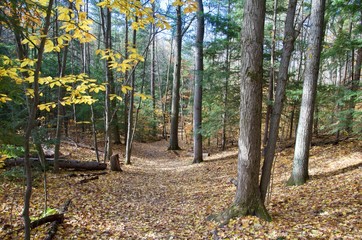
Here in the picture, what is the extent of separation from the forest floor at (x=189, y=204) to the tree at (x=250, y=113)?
26 cm

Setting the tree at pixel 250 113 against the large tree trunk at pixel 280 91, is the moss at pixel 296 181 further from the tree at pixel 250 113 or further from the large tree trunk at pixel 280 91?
the tree at pixel 250 113

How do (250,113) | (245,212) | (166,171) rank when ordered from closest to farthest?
(250,113) < (245,212) < (166,171)

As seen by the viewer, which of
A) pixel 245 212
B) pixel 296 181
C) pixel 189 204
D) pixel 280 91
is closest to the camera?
pixel 245 212

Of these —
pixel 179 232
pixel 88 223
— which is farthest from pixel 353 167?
pixel 88 223

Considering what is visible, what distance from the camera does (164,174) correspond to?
9.72 meters

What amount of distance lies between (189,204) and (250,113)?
3.06 m

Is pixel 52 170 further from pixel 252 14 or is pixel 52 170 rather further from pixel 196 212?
pixel 252 14

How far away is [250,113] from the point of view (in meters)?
3.96

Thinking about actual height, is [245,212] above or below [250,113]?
below

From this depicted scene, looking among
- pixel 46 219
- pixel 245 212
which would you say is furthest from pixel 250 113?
pixel 46 219

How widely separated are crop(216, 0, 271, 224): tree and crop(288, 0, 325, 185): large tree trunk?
2.75 meters

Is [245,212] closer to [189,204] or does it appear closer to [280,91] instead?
[189,204]

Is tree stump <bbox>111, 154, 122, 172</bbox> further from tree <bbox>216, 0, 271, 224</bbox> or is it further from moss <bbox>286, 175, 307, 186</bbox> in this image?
moss <bbox>286, 175, 307, 186</bbox>

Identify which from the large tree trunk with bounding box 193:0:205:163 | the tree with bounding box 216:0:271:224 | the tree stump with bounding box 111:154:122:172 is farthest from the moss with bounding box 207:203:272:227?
the large tree trunk with bounding box 193:0:205:163
